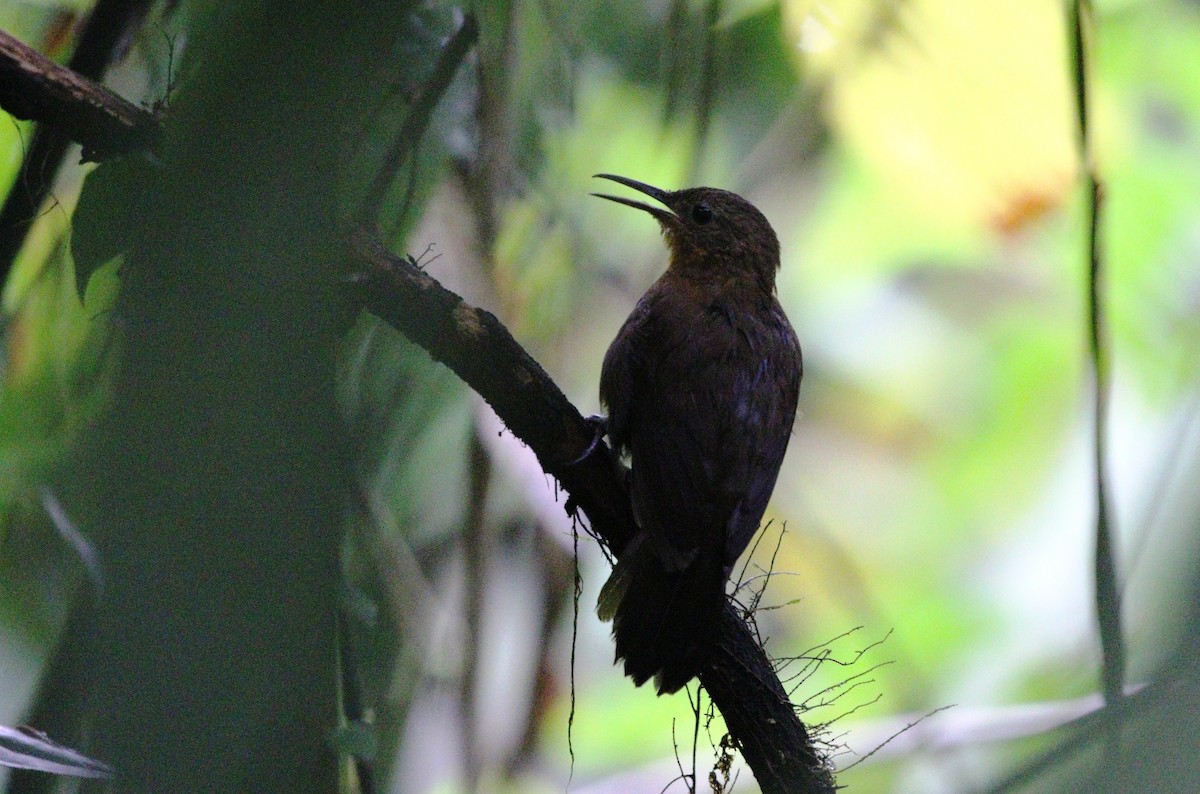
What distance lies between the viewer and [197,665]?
0.85 m

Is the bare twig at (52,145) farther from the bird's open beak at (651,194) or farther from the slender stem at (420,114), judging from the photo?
the bird's open beak at (651,194)

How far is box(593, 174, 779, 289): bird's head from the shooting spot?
386 cm

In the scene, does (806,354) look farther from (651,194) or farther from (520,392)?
(520,392)

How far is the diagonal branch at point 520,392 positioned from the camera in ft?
7.39

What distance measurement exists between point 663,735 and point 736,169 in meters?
3.22

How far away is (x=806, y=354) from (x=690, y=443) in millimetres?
4102

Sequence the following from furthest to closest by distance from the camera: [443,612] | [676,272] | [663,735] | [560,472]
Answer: [663,735]
[443,612]
[676,272]
[560,472]

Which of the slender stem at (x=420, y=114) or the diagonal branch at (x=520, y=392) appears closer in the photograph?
the diagonal branch at (x=520, y=392)

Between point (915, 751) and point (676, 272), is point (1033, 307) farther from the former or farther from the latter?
point (676, 272)

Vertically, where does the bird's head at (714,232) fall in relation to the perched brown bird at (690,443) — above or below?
above

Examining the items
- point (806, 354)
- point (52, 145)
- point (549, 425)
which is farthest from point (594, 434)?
point (806, 354)

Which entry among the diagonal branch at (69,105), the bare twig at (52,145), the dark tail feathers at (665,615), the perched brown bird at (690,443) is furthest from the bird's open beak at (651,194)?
the diagonal branch at (69,105)

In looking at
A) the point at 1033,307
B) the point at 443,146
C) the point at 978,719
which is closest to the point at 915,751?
the point at 978,719

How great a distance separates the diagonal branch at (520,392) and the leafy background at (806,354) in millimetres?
219
